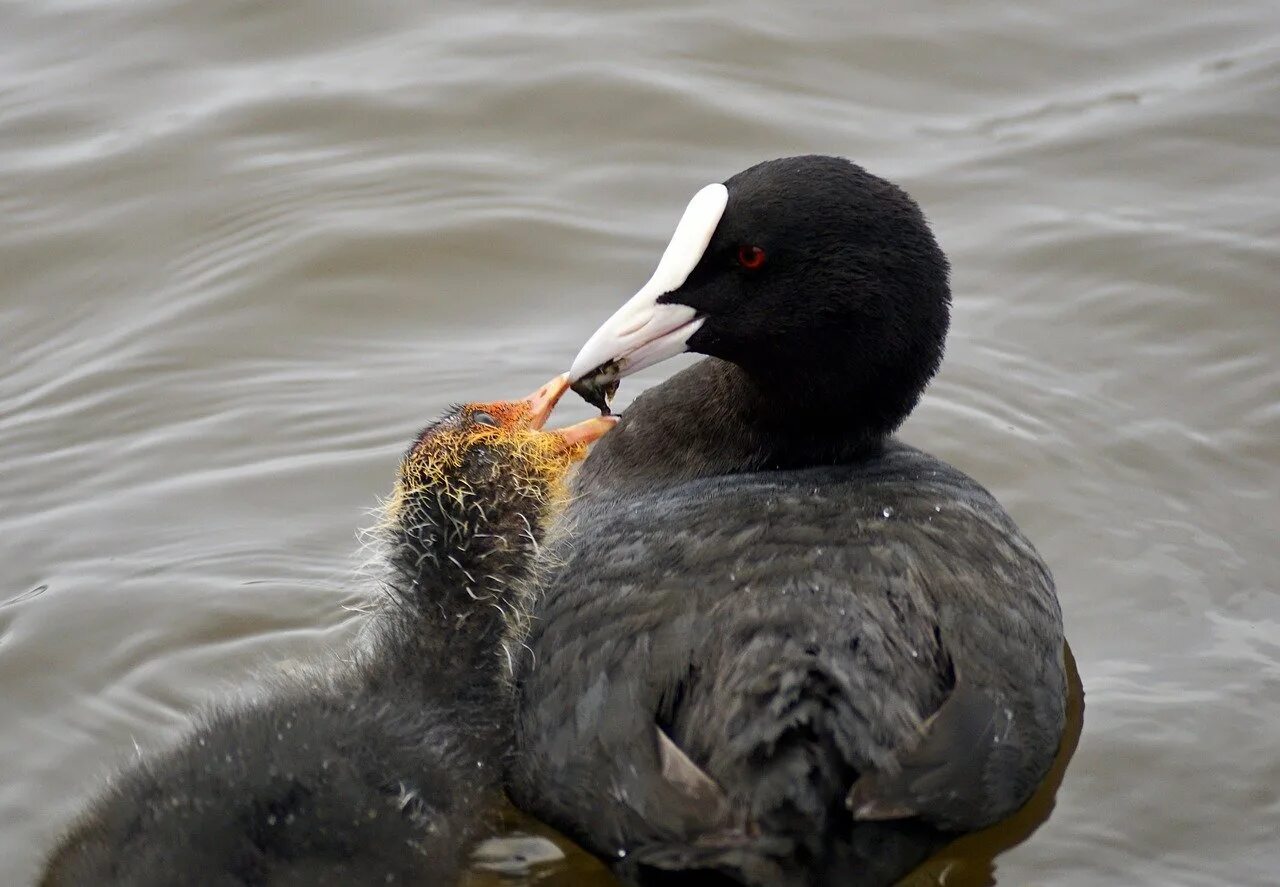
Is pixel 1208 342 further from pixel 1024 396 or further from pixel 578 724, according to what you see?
pixel 578 724

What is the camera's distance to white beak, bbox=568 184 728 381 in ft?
13.4

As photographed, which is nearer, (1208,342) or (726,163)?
(1208,342)

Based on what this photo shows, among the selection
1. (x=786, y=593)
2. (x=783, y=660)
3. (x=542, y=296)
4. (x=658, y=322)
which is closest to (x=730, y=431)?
(x=658, y=322)

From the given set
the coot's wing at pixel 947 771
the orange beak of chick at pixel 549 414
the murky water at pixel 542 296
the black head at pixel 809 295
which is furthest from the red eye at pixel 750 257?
the murky water at pixel 542 296

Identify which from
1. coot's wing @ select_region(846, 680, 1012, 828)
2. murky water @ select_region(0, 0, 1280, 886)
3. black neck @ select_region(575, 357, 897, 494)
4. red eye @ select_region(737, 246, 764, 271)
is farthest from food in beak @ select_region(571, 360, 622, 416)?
coot's wing @ select_region(846, 680, 1012, 828)

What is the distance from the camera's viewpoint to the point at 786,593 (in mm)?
3342

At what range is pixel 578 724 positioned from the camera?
334 centimetres

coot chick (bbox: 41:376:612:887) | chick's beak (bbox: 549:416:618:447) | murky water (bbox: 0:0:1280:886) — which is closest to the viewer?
coot chick (bbox: 41:376:612:887)

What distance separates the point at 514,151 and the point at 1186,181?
2.42 m

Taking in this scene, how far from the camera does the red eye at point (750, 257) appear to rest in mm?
4047

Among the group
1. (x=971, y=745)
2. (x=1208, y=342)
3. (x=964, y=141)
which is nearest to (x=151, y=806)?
(x=971, y=745)

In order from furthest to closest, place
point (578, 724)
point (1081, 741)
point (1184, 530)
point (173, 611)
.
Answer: point (1184, 530)
point (173, 611)
point (1081, 741)
point (578, 724)

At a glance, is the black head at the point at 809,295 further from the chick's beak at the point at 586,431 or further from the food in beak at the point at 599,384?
the chick's beak at the point at 586,431

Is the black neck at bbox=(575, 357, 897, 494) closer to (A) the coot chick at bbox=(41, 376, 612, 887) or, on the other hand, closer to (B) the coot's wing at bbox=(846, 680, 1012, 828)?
(A) the coot chick at bbox=(41, 376, 612, 887)
